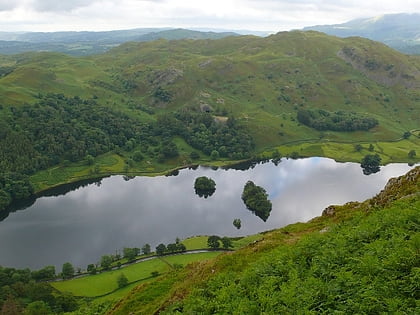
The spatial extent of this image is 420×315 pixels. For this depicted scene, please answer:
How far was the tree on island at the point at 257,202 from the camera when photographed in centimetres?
14550

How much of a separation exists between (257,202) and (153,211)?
137 feet

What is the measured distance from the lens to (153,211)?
146 metres

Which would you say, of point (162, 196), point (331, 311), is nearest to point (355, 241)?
point (331, 311)

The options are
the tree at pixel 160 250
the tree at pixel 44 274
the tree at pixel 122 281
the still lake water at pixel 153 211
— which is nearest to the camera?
the tree at pixel 122 281

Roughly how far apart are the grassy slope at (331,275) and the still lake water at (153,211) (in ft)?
290

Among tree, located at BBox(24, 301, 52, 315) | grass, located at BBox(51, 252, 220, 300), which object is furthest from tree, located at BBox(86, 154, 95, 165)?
tree, located at BBox(24, 301, 52, 315)

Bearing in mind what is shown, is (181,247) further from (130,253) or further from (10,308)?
(10,308)

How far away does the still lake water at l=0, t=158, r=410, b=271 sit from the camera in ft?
392

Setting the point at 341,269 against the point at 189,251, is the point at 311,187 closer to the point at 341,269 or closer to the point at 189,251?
the point at 189,251

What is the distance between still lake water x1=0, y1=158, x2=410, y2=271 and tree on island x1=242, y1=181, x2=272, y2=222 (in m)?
2.94

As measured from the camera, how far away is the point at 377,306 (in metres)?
18.3

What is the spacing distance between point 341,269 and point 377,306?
5041mm

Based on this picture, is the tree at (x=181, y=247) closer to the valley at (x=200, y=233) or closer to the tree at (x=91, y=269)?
the valley at (x=200, y=233)

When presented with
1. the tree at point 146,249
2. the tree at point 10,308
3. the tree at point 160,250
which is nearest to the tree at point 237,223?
the tree at point 160,250
